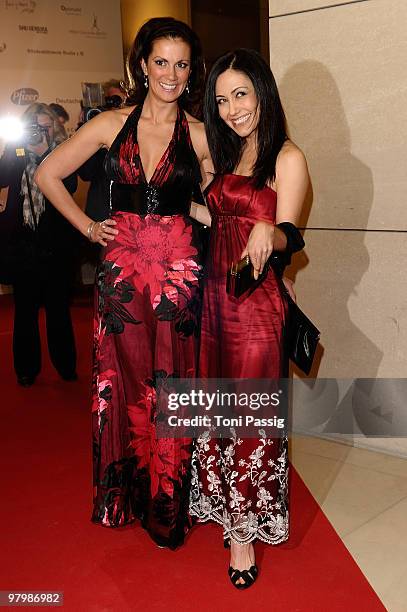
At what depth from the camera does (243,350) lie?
2.29 meters

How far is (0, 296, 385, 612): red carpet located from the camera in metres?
2.26

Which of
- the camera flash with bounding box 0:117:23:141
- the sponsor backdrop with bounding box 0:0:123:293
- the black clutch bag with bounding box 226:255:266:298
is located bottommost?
the black clutch bag with bounding box 226:255:266:298

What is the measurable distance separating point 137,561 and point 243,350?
864mm

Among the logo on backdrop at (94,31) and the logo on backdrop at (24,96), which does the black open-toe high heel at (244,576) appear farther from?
the logo on backdrop at (94,31)

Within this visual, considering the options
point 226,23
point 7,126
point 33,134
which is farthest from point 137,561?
point 226,23

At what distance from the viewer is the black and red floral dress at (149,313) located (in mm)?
2428

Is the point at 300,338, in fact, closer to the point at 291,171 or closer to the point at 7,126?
the point at 291,171

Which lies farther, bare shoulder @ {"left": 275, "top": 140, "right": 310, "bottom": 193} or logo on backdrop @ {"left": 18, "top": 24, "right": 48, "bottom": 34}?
logo on backdrop @ {"left": 18, "top": 24, "right": 48, "bottom": 34}

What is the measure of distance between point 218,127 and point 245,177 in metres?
0.21

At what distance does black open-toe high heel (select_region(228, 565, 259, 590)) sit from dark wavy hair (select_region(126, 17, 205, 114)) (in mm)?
1592

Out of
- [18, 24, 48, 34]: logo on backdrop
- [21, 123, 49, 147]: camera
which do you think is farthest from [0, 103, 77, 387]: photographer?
[18, 24, 48, 34]: logo on backdrop

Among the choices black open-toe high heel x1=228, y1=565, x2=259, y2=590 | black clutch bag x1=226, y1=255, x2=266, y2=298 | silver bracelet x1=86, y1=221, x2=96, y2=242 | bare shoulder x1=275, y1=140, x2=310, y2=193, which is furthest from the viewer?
silver bracelet x1=86, y1=221, x2=96, y2=242

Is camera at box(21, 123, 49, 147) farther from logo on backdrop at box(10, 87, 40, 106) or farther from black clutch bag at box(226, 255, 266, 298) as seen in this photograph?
logo on backdrop at box(10, 87, 40, 106)

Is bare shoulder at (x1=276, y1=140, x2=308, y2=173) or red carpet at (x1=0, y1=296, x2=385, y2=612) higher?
bare shoulder at (x1=276, y1=140, x2=308, y2=173)
